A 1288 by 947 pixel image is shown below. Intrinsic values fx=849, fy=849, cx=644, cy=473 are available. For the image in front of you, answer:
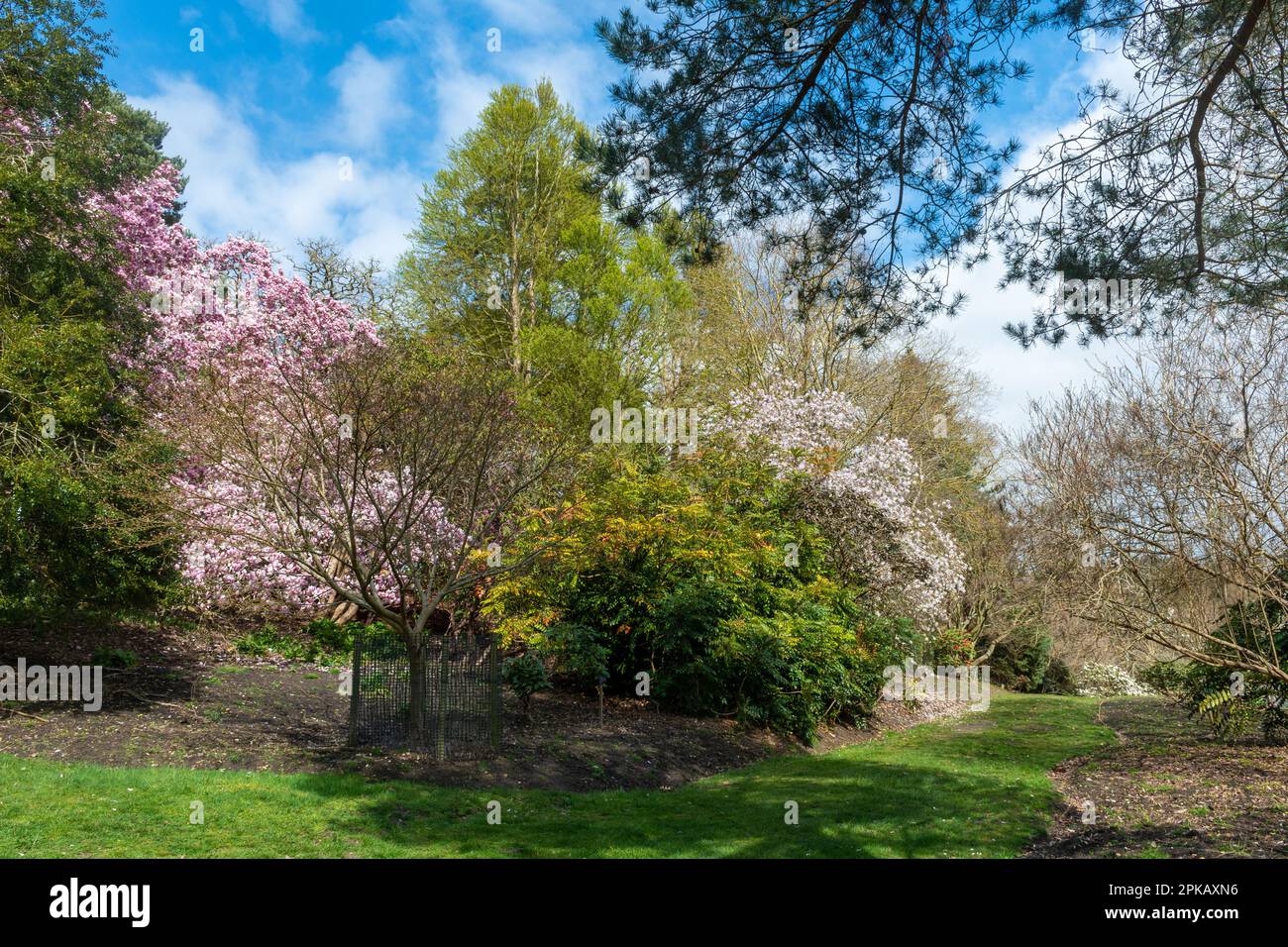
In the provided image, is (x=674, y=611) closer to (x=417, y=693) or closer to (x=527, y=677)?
(x=527, y=677)

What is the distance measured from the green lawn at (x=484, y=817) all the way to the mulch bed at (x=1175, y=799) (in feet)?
1.61

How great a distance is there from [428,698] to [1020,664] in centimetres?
2450

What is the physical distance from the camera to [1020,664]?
28188 millimetres

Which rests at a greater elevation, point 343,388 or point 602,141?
point 602,141

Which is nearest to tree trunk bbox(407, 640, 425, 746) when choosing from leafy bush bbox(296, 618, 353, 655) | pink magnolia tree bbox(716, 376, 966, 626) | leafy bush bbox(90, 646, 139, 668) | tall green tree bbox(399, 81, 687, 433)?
leafy bush bbox(90, 646, 139, 668)

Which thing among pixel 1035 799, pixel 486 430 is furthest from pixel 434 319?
pixel 1035 799

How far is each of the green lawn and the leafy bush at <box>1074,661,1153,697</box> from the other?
2009 centimetres

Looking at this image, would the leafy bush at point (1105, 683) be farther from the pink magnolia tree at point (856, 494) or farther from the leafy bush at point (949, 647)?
the pink magnolia tree at point (856, 494)

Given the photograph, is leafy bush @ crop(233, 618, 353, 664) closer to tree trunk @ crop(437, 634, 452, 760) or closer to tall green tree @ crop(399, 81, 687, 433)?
tree trunk @ crop(437, 634, 452, 760)

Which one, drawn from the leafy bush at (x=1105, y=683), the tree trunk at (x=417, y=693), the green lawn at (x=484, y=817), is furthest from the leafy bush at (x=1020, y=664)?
the tree trunk at (x=417, y=693)

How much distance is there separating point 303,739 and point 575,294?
14.9m

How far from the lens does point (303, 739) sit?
9148 mm

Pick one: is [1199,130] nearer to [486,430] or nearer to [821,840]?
[821,840]

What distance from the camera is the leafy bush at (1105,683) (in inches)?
1051
